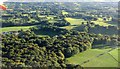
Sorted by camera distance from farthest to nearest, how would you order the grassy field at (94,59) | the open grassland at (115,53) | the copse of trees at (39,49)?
the open grassland at (115,53) < the grassy field at (94,59) < the copse of trees at (39,49)

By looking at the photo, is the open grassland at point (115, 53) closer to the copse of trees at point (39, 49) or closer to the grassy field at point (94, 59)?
the grassy field at point (94, 59)

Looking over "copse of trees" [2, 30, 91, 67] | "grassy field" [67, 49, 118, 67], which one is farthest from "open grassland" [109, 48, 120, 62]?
"copse of trees" [2, 30, 91, 67]

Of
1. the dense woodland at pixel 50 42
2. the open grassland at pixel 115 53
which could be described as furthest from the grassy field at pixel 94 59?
the dense woodland at pixel 50 42

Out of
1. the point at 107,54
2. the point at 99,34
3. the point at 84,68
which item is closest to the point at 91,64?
the point at 84,68

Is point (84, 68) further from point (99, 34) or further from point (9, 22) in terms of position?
point (9, 22)

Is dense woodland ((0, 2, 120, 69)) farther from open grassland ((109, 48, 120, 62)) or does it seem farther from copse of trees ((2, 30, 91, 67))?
open grassland ((109, 48, 120, 62))

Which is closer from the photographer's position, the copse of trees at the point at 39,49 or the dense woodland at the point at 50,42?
the copse of trees at the point at 39,49

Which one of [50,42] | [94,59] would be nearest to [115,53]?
[94,59]
